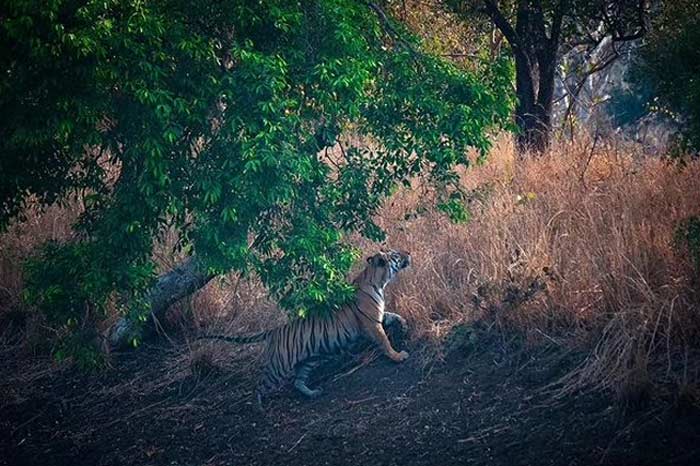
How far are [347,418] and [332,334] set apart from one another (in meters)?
0.93

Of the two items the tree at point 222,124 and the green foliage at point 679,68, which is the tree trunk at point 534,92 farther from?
the tree at point 222,124

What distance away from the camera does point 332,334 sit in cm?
802

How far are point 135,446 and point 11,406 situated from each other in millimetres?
2200

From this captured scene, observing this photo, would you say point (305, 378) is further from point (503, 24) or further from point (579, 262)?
point (503, 24)

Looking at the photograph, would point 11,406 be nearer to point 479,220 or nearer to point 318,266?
point 318,266

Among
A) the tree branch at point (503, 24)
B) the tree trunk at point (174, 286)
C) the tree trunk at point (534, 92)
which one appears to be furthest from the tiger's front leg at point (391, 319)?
the tree branch at point (503, 24)

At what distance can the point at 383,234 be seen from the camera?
7.82 m

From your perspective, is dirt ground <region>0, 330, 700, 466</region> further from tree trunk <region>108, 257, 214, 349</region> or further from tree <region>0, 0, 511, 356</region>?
tree <region>0, 0, 511, 356</region>

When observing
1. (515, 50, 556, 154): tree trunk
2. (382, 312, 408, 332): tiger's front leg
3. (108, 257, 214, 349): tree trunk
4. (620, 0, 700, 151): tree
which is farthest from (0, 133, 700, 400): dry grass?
(620, 0, 700, 151): tree

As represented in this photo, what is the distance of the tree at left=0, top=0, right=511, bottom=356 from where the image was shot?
20.1 feet

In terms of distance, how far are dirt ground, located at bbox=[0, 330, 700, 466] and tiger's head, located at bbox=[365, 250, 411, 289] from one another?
734 mm

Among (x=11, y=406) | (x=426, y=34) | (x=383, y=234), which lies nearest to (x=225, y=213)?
(x=383, y=234)

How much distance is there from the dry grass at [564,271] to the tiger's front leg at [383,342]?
271mm

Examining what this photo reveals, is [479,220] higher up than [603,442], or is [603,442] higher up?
[479,220]
